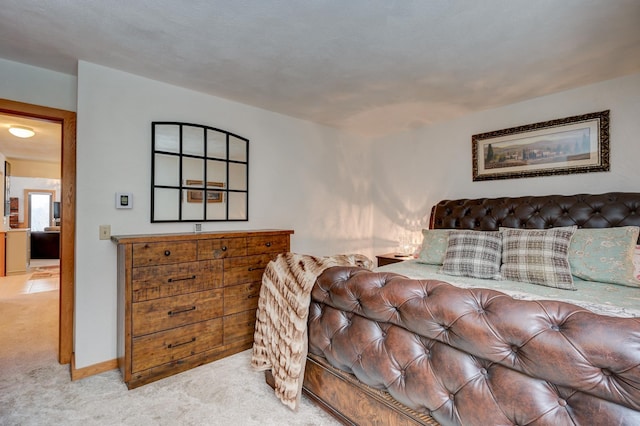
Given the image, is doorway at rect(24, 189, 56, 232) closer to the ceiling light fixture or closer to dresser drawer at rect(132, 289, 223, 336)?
the ceiling light fixture

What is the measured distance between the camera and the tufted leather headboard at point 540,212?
2477 millimetres

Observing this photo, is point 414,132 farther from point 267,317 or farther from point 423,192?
point 267,317

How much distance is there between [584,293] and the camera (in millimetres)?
1914

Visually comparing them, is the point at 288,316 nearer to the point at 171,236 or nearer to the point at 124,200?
the point at 171,236

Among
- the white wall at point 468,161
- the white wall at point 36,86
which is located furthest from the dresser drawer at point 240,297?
the white wall at point 468,161

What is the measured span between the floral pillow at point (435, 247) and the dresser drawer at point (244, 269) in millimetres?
1514

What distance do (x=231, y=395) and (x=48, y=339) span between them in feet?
7.38

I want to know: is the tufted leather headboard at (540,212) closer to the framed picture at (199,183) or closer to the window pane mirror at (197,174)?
→ the window pane mirror at (197,174)

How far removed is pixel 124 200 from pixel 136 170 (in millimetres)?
275

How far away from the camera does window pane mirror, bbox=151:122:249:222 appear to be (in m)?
2.71

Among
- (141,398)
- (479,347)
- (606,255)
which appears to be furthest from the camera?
(606,255)

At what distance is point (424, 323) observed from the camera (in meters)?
1.24

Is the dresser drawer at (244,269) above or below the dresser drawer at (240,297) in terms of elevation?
above

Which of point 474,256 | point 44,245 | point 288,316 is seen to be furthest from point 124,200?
point 44,245
